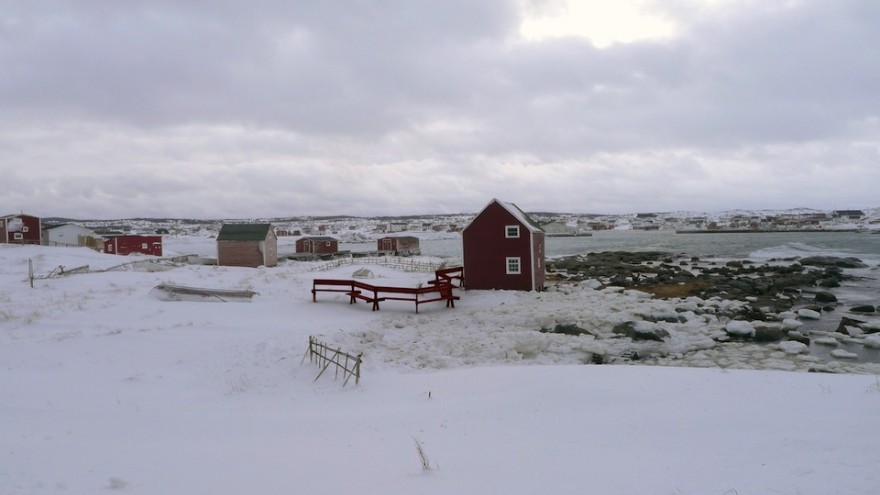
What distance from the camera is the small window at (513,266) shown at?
29969 millimetres

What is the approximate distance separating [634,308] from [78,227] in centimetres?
7453

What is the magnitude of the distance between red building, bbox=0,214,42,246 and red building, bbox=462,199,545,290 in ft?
187

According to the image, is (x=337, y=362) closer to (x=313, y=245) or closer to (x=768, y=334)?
(x=768, y=334)

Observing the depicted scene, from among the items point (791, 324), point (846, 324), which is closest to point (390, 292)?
point (791, 324)

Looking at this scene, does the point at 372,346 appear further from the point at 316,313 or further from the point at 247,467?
the point at 247,467

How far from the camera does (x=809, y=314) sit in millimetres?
25234

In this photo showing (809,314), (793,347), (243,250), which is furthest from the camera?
(243,250)

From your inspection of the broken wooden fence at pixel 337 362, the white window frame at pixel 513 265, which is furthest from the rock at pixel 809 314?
the broken wooden fence at pixel 337 362

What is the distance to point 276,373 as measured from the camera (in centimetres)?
1427

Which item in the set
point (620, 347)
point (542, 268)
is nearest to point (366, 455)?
point (620, 347)

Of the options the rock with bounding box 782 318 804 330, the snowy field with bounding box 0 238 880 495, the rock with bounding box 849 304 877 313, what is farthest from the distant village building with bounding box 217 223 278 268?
the rock with bounding box 849 304 877 313

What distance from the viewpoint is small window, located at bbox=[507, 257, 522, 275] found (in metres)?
30.0

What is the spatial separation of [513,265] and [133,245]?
185ft

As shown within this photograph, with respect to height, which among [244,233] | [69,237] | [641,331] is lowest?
[641,331]
